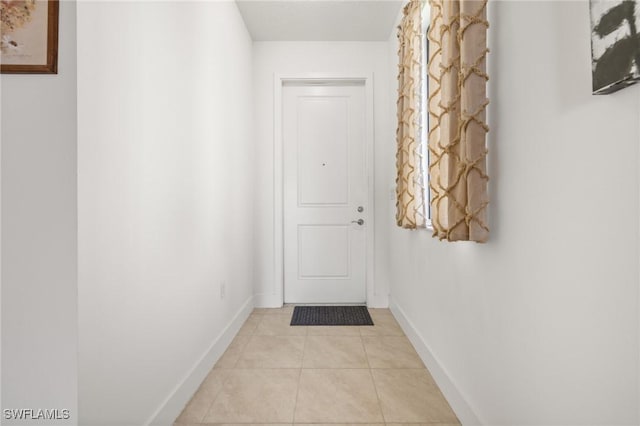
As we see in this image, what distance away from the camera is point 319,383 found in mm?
1987

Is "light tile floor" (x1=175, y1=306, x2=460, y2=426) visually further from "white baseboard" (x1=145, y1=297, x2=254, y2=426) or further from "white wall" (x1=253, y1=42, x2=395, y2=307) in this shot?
"white wall" (x1=253, y1=42, x2=395, y2=307)

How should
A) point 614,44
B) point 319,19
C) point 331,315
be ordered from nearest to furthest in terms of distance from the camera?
point 614,44 < point 319,19 < point 331,315

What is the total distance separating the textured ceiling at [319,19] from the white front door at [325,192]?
463mm

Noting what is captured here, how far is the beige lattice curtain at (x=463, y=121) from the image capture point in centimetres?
128

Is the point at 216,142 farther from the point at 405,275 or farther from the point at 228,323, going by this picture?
the point at 405,275

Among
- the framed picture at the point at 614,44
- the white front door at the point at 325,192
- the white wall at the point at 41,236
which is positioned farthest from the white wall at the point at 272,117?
the framed picture at the point at 614,44

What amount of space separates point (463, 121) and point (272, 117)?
8.06ft

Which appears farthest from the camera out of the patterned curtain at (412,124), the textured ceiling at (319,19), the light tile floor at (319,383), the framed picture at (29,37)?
the textured ceiling at (319,19)

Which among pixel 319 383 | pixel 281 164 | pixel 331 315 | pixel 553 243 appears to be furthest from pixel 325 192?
pixel 553 243

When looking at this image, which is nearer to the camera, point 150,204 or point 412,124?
point 150,204

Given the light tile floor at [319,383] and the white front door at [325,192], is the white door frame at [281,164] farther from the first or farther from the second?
the light tile floor at [319,383]

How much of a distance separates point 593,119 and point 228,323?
2381 mm

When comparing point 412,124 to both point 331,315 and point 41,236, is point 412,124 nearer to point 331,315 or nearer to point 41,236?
point 331,315

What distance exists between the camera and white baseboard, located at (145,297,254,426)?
153 centimetres
